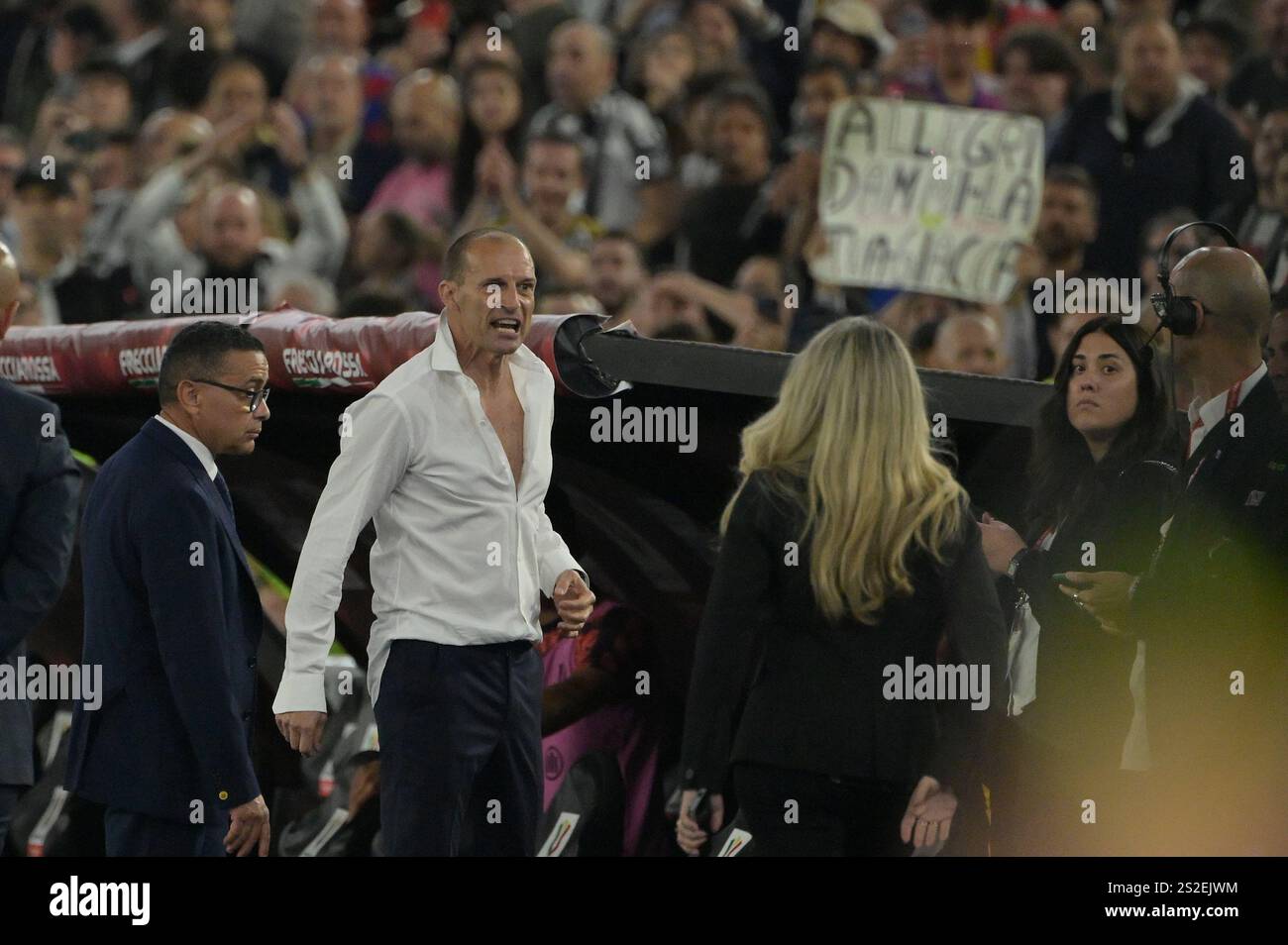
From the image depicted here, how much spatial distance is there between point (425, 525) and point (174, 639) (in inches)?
24.7

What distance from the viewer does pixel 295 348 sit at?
5.87 m

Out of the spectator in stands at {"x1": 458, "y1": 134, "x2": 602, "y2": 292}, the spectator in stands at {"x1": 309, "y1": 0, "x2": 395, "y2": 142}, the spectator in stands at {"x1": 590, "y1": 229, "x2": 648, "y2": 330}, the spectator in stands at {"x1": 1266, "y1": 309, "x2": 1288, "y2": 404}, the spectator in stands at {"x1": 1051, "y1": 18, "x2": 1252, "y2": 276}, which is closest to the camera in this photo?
the spectator in stands at {"x1": 1266, "y1": 309, "x2": 1288, "y2": 404}

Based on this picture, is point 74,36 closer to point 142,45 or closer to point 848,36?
point 142,45

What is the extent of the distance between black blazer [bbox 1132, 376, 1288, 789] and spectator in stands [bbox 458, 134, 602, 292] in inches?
195

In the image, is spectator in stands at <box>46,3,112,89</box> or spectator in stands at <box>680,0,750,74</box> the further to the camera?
spectator in stands at <box>46,3,112,89</box>

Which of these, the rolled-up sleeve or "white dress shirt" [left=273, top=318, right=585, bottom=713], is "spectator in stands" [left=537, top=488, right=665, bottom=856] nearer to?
"white dress shirt" [left=273, top=318, right=585, bottom=713]

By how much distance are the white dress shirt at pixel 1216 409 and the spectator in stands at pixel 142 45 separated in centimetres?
868

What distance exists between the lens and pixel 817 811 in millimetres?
5047

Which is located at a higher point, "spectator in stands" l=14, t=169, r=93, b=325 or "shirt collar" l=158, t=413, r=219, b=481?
"spectator in stands" l=14, t=169, r=93, b=325

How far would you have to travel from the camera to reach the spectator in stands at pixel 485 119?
10.6 metres

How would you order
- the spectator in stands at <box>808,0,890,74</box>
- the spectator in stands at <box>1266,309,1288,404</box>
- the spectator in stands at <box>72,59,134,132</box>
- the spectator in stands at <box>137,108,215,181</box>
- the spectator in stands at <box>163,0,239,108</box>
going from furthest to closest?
1. the spectator in stands at <box>72,59,134,132</box>
2. the spectator in stands at <box>163,0,239,108</box>
3. the spectator in stands at <box>137,108,215,181</box>
4. the spectator in stands at <box>808,0,890,74</box>
5. the spectator in stands at <box>1266,309,1288,404</box>

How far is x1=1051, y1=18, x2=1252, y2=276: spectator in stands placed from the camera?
8.99 m

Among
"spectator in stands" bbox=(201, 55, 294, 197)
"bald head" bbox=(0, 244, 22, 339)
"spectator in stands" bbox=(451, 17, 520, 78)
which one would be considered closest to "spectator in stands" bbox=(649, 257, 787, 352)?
"spectator in stands" bbox=(451, 17, 520, 78)
